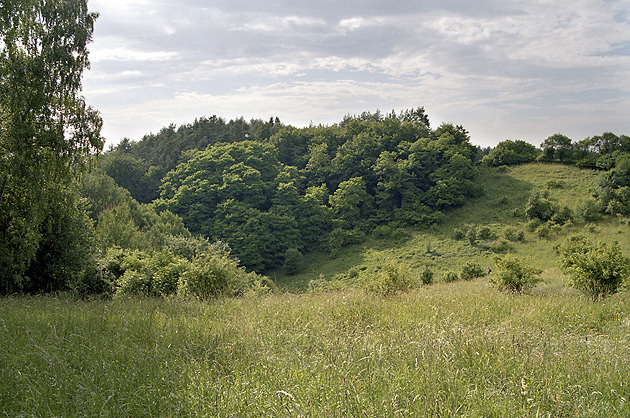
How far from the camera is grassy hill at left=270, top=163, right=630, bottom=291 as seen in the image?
40781 millimetres

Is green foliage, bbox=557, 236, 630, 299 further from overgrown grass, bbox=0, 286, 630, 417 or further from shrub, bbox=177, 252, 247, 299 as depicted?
shrub, bbox=177, 252, 247, 299

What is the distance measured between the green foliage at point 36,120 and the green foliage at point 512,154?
2491 inches

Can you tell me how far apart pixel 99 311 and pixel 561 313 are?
8.01 metres

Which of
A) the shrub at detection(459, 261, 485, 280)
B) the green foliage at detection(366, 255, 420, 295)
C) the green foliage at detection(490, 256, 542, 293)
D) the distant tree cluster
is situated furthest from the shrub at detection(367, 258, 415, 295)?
the distant tree cluster

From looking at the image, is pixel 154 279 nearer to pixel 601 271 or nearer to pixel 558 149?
pixel 601 271

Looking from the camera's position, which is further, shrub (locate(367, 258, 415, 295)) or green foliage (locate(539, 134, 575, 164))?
green foliage (locate(539, 134, 575, 164))

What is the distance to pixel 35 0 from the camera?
11.7m

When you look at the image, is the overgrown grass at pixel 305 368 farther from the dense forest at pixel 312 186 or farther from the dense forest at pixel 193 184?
the dense forest at pixel 312 186

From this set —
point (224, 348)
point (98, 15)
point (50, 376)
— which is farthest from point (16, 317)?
point (98, 15)

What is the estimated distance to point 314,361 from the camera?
393cm

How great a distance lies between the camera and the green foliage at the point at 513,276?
11.2 metres

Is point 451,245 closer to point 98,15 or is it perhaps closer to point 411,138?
point 411,138

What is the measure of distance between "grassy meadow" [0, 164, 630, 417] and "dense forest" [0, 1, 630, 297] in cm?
412

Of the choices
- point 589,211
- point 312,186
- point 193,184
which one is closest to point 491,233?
point 589,211
